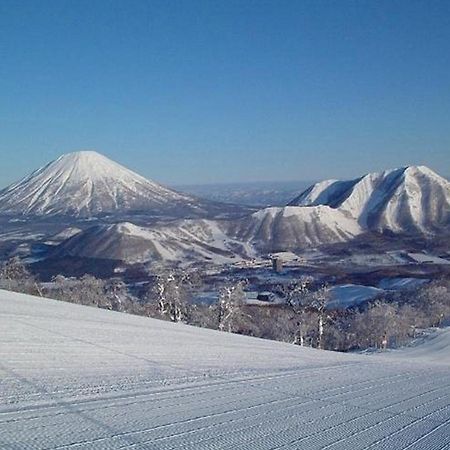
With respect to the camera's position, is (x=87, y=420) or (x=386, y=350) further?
(x=386, y=350)

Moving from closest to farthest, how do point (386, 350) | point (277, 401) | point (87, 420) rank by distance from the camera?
point (87, 420)
point (277, 401)
point (386, 350)

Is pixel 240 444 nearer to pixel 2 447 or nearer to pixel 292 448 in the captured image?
pixel 292 448

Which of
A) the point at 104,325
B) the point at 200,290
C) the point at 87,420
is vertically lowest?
the point at 200,290

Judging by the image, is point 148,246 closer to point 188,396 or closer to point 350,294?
point 350,294

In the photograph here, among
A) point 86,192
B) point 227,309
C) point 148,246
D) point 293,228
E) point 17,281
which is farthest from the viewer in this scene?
point 86,192

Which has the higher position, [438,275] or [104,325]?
[104,325]

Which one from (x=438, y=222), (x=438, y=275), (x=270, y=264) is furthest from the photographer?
(x=438, y=222)

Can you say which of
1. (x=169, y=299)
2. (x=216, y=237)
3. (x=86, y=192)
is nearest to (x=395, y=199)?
(x=216, y=237)

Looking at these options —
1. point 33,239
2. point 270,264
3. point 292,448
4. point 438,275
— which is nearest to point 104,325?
point 292,448
